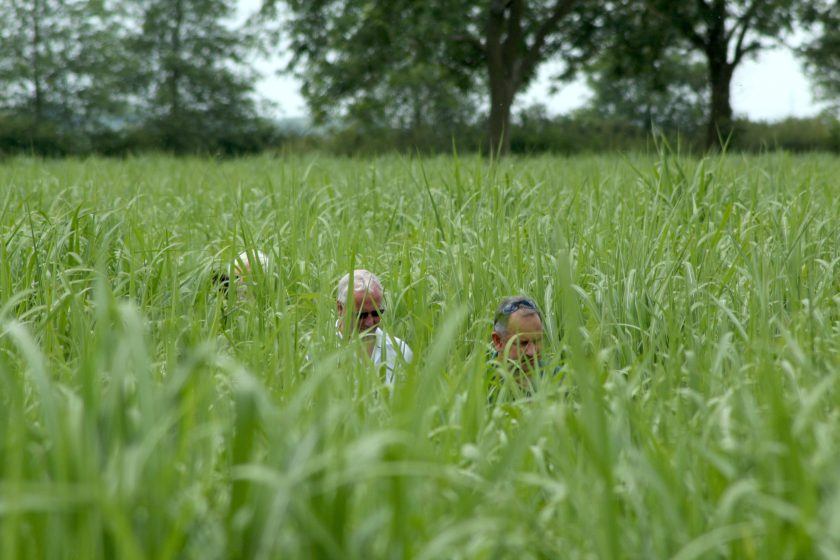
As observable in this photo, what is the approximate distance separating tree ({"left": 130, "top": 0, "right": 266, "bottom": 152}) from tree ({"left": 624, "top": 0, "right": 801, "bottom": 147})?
17177 millimetres

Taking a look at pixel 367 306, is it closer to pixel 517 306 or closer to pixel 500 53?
pixel 517 306

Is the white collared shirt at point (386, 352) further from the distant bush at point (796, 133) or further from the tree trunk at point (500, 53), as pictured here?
the distant bush at point (796, 133)

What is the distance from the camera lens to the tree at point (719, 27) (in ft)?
57.0

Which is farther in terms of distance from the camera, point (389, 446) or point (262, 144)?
point (262, 144)

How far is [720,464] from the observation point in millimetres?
1432

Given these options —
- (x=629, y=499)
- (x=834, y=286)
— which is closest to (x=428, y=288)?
(x=834, y=286)

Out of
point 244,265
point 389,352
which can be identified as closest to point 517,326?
point 389,352

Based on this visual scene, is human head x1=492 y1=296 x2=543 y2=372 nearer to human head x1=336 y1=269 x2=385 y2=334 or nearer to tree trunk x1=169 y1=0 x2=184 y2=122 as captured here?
human head x1=336 y1=269 x2=385 y2=334

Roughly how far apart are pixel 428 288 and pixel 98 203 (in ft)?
7.88

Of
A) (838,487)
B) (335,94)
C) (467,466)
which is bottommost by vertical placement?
(467,466)

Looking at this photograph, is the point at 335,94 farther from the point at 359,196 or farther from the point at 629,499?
the point at 629,499

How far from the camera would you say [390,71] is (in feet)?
52.2

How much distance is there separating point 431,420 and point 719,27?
18370 mm

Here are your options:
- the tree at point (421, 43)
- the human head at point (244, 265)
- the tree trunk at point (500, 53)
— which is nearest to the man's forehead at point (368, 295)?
the human head at point (244, 265)
